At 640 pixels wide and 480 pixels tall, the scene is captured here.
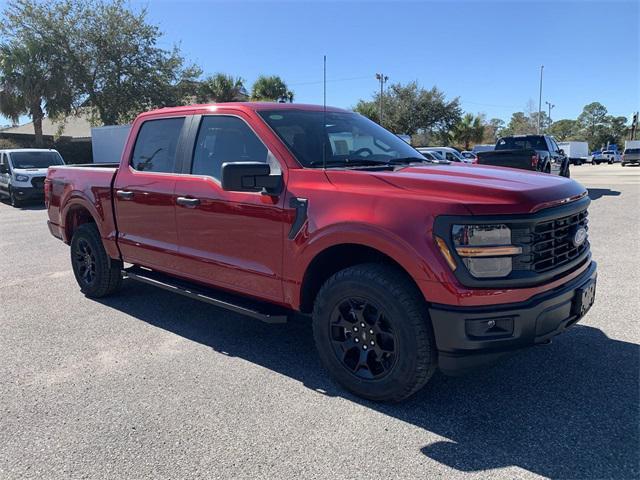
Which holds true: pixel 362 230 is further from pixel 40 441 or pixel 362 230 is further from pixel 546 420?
pixel 40 441

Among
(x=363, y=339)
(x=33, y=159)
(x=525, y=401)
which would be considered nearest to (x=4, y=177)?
(x=33, y=159)

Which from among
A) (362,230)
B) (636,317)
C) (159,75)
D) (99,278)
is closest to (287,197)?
(362,230)

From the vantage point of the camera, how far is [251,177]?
11.3 ft

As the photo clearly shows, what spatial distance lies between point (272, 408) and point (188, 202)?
185cm

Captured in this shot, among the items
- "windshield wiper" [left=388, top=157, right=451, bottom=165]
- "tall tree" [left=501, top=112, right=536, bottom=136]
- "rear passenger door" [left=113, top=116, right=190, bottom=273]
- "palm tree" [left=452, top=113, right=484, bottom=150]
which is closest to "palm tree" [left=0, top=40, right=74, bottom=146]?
"rear passenger door" [left=113, top=116, right=190, bottom=273]

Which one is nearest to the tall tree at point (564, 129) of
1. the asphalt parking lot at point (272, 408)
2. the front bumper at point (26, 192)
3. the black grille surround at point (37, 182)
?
the black grille surround at point (37, 182)

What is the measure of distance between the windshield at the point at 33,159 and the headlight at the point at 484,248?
697 inches

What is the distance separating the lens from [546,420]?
3.02 metres

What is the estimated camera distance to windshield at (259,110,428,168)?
12.5ft

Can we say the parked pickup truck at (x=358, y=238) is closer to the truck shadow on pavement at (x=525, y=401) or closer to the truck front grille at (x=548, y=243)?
the truck front grille at (x=548, y=243)

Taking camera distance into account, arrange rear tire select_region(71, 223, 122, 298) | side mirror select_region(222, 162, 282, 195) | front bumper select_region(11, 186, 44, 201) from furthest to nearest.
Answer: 1. front bumper select_region(11, 186, 44, 201)
2. rear tire select_region(71, 223, 122, 298)
3. side mirror select_region(222, 162, 282, 195)

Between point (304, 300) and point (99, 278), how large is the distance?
2994 mm

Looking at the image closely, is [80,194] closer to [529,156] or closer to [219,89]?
[529,156]

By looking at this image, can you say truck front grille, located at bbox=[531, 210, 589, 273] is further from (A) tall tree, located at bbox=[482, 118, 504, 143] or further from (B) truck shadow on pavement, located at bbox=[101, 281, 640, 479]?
(A) tall tree, located at bbox=[482, 118, 504, 143]
